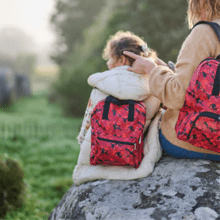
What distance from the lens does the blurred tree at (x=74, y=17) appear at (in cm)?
2016

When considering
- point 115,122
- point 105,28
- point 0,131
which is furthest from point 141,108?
point 105,28

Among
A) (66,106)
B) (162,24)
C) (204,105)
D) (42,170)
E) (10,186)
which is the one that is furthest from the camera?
(66,106)

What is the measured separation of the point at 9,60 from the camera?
41.6 m

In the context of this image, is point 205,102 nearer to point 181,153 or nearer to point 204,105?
point 204,105

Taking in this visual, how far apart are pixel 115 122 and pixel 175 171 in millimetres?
552

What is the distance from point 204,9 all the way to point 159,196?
124cm

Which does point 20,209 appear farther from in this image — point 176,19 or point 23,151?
point 176,19

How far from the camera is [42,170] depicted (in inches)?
242

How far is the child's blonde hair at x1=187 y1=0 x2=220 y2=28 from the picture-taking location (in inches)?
69.0

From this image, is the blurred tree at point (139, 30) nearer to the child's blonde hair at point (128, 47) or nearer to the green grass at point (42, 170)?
the green grass at point (42, 170)

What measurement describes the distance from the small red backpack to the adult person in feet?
0.77

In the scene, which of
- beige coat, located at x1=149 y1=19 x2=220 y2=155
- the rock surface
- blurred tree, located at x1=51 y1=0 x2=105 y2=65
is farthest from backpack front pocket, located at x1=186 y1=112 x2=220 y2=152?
blurred tree, located at x1=51 y1=0 x2=105 y2=65

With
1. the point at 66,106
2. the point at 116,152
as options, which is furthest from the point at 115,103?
the point at 66,106

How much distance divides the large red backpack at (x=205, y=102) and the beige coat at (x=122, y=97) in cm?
46
